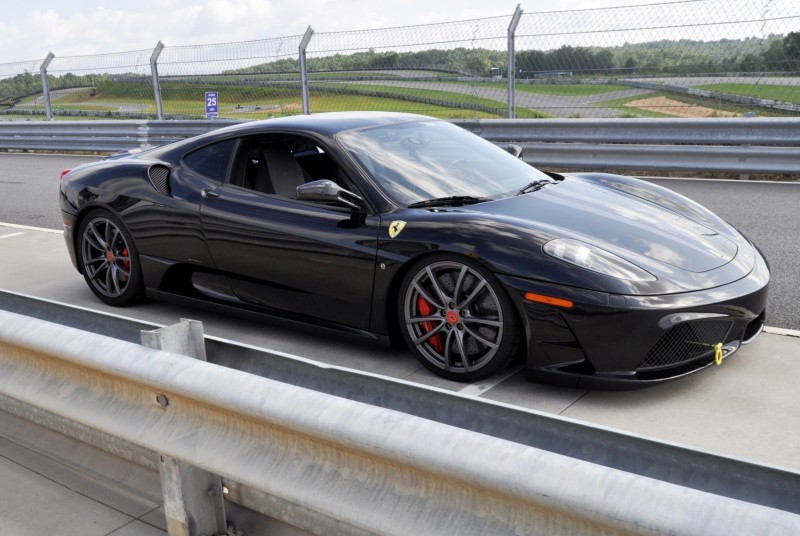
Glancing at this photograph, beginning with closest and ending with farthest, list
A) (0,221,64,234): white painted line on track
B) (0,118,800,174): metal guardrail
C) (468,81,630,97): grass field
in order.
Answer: (0,221,64,234): white painted line on track < (0,118,800,174): metal guardrail < (468,81,630,97): grass field

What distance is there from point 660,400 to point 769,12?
24.0 feet

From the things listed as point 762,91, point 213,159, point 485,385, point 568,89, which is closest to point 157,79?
point 568,89

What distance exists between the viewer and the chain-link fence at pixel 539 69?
393 inches

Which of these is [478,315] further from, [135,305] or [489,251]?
[135,305]

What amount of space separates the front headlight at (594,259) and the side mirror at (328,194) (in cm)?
113

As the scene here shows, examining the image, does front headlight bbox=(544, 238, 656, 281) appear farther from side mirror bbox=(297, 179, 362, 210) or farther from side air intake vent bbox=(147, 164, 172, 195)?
side air intake vent bbox=(147, 164, 172, 195)

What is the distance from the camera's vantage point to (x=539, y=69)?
11539 millimetres

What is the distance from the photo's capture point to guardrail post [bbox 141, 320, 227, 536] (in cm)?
263

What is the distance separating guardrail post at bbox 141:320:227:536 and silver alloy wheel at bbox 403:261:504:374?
1.67m

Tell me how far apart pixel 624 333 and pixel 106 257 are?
3.67m

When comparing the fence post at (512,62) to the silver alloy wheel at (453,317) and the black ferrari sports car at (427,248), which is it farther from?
the silver alloy wheel at (453,317)

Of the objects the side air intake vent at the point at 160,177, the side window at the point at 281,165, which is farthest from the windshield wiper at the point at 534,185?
the side air intake vent at the point at 160,177

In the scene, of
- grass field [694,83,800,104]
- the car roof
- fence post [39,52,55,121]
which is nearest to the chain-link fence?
grass field [694,83,800,104]

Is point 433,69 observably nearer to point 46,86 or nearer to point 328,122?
point 328,122
